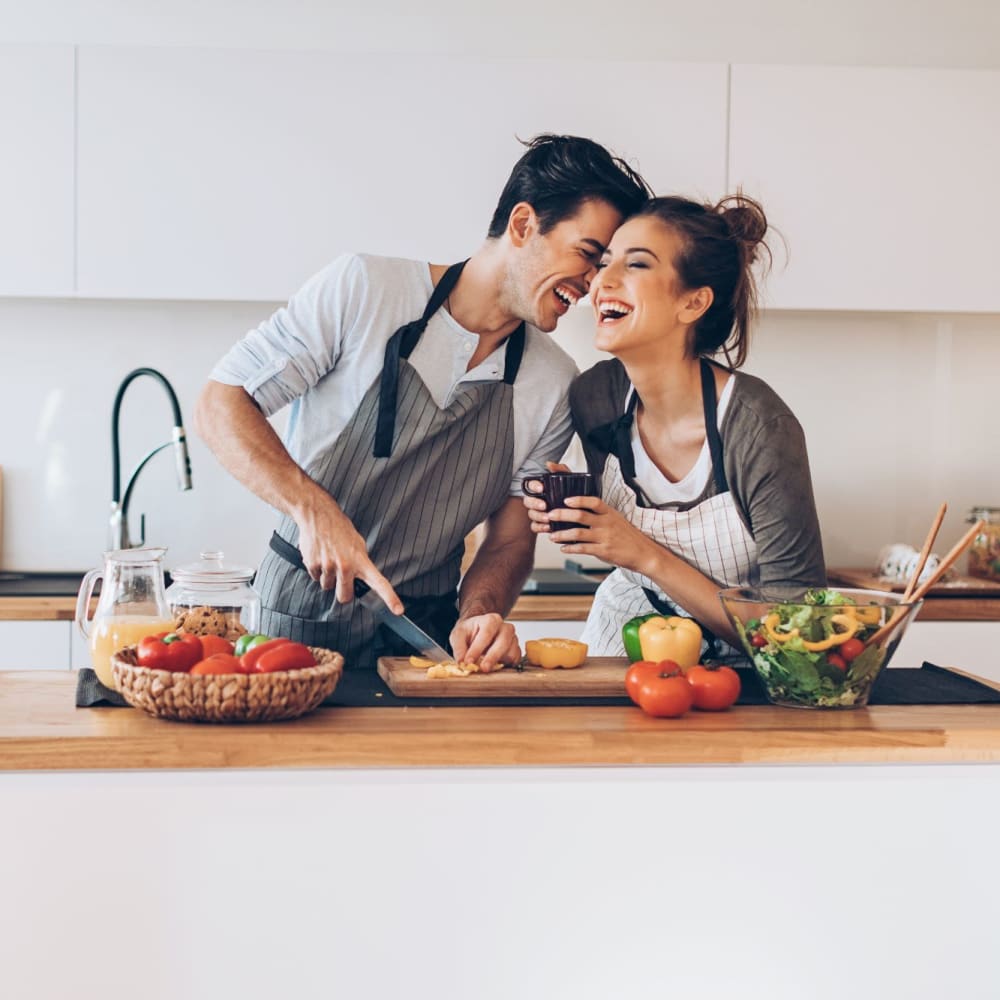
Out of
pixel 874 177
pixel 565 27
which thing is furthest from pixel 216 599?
pixel 565 27

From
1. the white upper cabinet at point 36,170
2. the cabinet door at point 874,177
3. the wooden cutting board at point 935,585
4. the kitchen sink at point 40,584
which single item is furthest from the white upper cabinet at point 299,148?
the wooden cutting board at point 935,585

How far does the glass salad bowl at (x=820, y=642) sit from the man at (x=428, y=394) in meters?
0.60

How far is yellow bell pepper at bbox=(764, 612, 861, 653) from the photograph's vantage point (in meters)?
1.62

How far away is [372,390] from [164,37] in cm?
159

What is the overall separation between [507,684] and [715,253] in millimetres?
837

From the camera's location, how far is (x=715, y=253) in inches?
83.3

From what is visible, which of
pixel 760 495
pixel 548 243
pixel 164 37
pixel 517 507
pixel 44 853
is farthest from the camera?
pixel 164 37

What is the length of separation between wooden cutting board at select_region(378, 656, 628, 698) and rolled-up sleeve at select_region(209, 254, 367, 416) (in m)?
0.64

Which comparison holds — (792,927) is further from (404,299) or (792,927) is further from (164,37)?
(164,37)

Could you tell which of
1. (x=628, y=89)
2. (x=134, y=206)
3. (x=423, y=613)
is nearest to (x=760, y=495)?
(x=423, y=613)

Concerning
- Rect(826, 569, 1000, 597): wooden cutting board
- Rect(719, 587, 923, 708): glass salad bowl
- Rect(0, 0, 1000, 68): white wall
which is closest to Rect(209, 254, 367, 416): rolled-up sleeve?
Rect(719, 587, 923, 708): glass salad bowl

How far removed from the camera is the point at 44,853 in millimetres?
→ 1419

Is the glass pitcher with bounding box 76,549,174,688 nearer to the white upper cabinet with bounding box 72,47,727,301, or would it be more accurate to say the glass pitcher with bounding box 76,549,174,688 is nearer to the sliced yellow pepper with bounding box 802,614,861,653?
the sliced yellow pepper with bounding box 802,614,861,653

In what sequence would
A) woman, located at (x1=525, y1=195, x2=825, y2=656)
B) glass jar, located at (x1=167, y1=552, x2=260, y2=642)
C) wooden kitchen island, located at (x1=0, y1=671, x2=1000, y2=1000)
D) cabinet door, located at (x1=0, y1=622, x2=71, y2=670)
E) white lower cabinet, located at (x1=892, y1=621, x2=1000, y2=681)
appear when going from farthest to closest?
white lower cabinet, located at (x1=892, y1=621, x2=1000, y2=681) < cabinet door, located at (x1=0, y1=622, x2=71, y2=670) < woman, located at (x1=525, y1=195, x2=825, y2=656) < glass jar, located at (x1=167, y1=552, x2=260, y2=642) < wooden kitchen island, located at (x1=0, y1=671, x2=1000, y2=1000)
